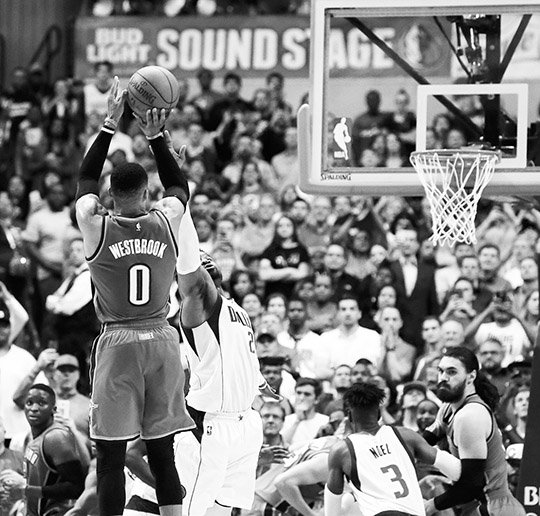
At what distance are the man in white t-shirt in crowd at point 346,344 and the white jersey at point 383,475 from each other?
4511mm

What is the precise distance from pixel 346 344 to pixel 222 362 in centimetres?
477

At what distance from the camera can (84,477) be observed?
10219 mm

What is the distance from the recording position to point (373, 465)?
8.73 meters

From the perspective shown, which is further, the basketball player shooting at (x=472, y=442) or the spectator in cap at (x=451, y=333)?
the spectator in cap at (x=451, y=333)

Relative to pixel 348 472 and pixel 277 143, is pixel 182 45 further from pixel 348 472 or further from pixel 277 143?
pixel 348 472

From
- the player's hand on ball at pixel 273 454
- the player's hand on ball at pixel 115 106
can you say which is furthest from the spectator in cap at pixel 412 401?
the player's hand on ball at pixel 115 106

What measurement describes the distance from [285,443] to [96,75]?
33.4 ft

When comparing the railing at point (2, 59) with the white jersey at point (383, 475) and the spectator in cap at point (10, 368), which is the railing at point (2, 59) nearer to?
the spectator in cap at point (10, 368)

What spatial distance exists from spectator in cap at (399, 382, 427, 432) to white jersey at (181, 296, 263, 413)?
2.87 metres

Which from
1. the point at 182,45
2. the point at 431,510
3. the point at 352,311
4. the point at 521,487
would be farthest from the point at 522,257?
the point at 182,45

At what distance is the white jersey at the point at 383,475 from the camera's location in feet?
28.5

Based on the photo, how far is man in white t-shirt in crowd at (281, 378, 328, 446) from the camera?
39.0 ft

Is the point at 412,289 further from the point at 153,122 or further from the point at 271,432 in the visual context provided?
the point at 153,122

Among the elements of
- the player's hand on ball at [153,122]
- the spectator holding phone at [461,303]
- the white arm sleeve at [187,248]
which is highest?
the player's hand on ball at [153,122]
